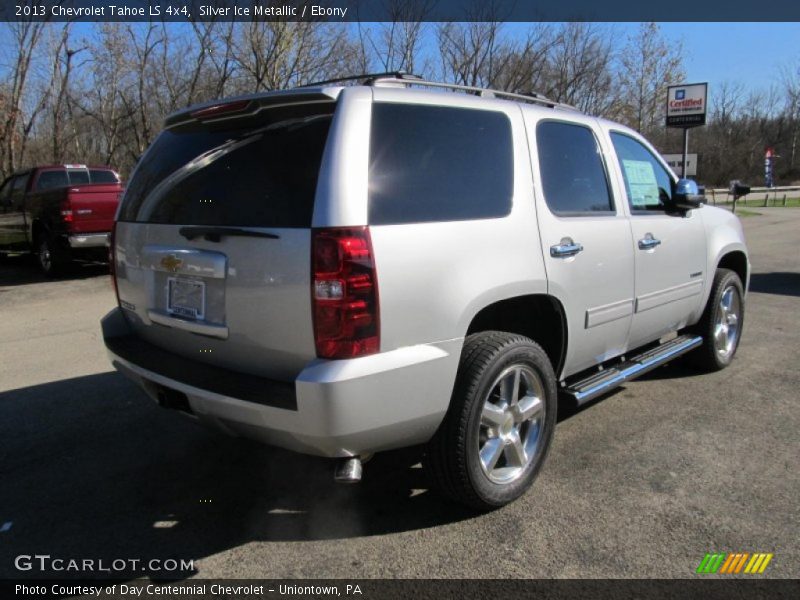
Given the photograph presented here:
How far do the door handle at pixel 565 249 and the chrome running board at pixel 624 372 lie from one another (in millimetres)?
800

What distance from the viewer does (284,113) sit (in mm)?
2809


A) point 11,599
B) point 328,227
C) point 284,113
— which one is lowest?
point 11,599

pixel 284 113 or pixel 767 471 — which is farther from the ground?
pixel 284 113

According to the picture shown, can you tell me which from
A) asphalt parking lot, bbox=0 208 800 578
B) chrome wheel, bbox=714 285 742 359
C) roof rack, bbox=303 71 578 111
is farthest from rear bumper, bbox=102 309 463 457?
chrome wheel, bbox=714 285 742 359

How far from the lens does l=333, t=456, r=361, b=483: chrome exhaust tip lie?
2.57 m

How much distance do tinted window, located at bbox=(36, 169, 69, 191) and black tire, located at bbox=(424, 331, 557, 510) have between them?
11.4 m

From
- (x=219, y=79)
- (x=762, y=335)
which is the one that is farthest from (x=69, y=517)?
(x=219, y=79)

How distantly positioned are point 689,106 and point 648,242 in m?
17.4

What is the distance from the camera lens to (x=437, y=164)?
2.92 m

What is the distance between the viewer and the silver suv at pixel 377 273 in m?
2.50

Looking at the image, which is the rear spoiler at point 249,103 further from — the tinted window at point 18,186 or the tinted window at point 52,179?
the tinted window at point 18,186

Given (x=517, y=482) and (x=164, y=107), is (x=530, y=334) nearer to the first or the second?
(x=517, y=482)

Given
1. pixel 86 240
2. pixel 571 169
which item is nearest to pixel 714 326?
pixel 571 169

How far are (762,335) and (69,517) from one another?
20.7 ft
